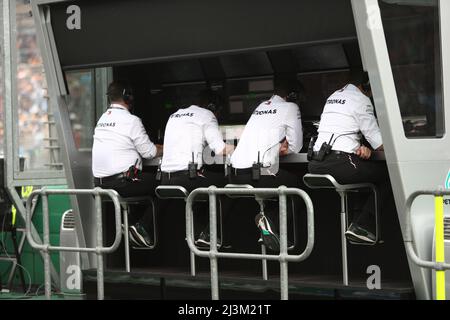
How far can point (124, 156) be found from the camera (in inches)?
330

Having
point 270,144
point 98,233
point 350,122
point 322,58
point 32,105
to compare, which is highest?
point 322,58

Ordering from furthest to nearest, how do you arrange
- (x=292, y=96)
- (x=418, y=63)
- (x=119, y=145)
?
1. (x=119, y=145)
2. (x=292, y=96)
3. (x=418, y=63)

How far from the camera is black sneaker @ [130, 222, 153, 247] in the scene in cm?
839

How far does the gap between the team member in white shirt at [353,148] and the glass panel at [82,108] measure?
2.69 metres

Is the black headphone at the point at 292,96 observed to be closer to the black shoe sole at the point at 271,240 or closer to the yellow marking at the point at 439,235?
the black shoe sole at the point at 271,240

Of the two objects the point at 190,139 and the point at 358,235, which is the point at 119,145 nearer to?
the point at 190,139

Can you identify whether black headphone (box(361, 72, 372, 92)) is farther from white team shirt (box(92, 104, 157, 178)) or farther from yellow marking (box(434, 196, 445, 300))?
white team shirt (box(92, 104, 157, 178))

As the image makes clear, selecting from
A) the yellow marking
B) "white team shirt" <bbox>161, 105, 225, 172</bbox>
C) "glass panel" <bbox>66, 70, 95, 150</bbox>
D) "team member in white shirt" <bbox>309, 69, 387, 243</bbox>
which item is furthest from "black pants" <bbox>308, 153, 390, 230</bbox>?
"glass panel" <bbox>66, 70, 95, 150</bbox>

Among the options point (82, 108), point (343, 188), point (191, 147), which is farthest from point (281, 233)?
point (82, 108)

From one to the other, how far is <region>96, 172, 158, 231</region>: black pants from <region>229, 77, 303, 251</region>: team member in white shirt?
1.04 meters

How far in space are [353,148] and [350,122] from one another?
19 centimetres

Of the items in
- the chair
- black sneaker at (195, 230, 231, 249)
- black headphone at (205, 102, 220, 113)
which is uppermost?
black headphone at (205, 102, 220, 113)

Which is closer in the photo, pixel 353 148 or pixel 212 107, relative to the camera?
pixel 353 148

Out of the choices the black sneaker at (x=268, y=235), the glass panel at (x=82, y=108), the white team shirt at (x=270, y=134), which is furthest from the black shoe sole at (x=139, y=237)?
the black sneaker at (x=268, y=235)
